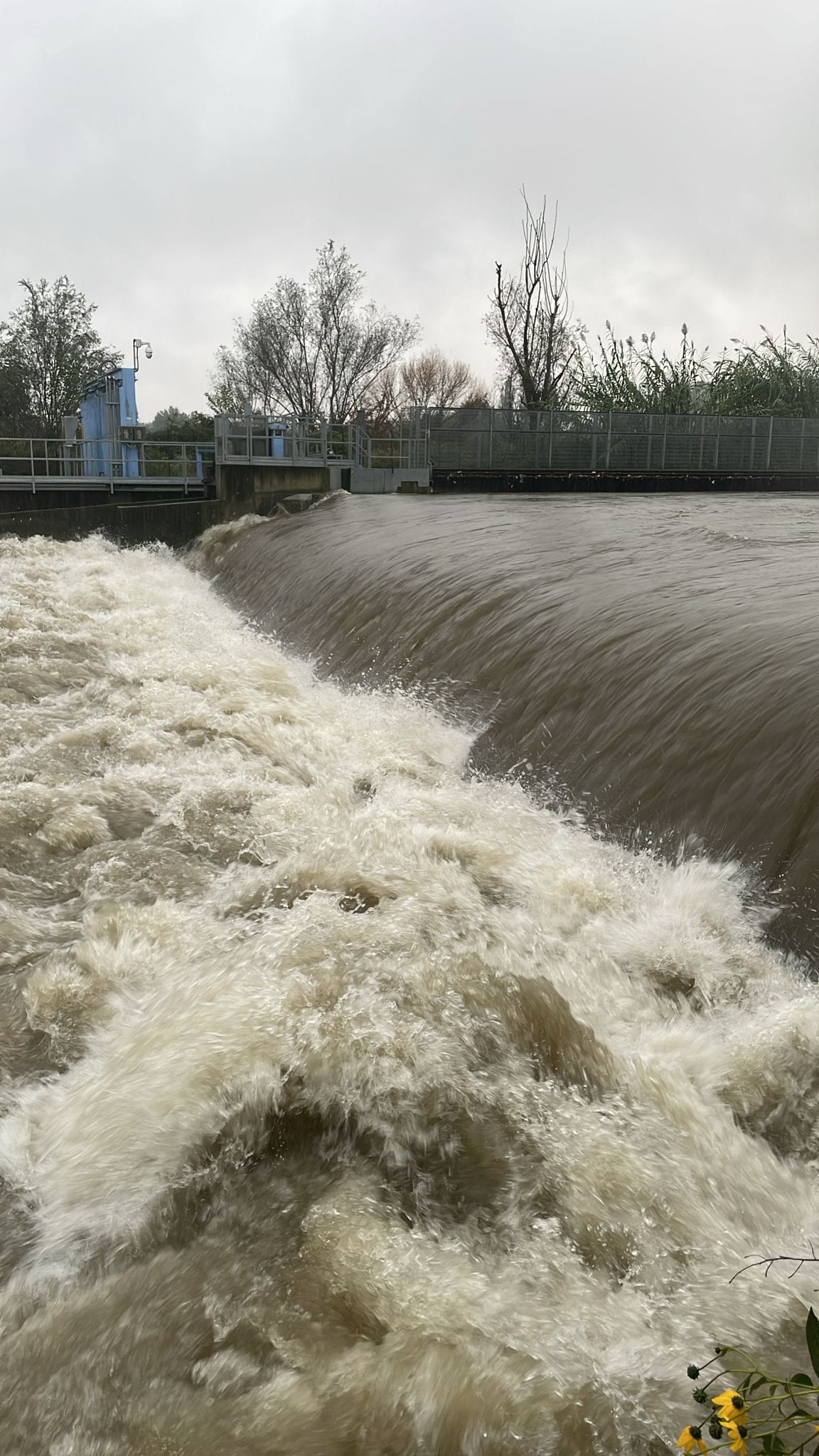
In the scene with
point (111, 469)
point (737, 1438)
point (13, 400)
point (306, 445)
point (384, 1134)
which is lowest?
point (384, 1134)

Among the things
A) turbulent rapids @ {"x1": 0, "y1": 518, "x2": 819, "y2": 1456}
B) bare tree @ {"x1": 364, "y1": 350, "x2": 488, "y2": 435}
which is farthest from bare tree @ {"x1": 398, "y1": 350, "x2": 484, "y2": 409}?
turbulent rapids @ {"x1": 0, "y1": 518, "x2": 819, "y2": 1456}

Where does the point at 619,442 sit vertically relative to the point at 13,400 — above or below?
below

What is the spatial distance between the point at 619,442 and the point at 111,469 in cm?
1366

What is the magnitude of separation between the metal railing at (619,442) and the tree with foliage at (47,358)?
19576mm

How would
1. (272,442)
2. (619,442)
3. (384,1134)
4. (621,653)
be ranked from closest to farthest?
(384,1134)
(621,653)
(272,442)
(619,442)

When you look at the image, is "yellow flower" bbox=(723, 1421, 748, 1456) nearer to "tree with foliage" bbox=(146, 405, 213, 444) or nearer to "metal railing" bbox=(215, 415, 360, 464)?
"metal railing" bbox=(215, 415, 360, 464)

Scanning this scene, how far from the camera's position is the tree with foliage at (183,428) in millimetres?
43594

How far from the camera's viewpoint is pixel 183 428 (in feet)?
150

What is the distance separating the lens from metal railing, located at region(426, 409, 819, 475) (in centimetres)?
2700

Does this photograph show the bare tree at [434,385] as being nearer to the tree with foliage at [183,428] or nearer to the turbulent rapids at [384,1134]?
the tree with foliage at [183,428]

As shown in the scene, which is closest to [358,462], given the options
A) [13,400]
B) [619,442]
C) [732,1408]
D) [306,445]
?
[306,445]

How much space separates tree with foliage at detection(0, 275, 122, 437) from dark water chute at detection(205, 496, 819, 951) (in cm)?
3059

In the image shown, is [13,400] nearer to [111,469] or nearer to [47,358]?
[47,358]

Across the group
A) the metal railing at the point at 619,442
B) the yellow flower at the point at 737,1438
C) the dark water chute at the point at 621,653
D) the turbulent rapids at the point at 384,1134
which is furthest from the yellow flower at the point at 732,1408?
the metal railing at the point at 619,442
